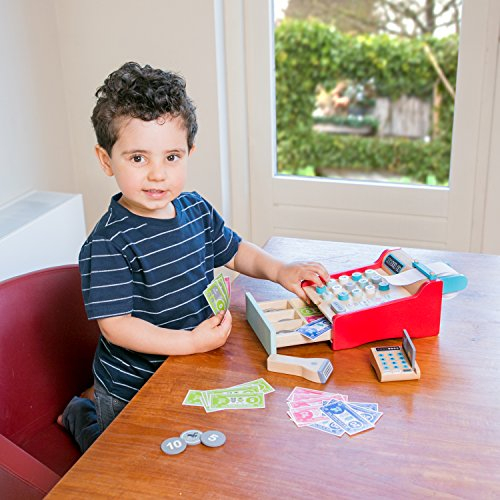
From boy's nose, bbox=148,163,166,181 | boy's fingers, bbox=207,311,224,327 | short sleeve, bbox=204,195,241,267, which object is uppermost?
boy's nose, bbox=148,163,166,181

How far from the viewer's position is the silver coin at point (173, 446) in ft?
3.56

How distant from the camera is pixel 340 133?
3.05 m

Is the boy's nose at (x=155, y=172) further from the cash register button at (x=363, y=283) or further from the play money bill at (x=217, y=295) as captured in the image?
the cash register button at (x=363, y=283)

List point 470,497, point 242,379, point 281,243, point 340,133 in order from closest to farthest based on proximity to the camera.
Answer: point 470,497, point 242,379, point 281,243, point 340,133

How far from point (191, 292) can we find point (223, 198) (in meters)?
1.23

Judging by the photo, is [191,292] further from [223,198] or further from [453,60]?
[453,60]

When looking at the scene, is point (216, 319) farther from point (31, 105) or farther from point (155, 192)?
point (31, 105)

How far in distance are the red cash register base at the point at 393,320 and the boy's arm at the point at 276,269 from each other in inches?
6.0

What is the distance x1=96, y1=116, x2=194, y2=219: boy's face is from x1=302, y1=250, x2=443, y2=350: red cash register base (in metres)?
0.40

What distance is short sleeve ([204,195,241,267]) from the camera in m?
1.61

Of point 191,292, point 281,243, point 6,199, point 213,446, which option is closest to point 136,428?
point 213,446

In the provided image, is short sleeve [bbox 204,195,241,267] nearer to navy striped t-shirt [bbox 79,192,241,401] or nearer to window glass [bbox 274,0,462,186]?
navy striped t-shirt [bbox 79,192,241,401]

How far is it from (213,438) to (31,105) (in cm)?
167

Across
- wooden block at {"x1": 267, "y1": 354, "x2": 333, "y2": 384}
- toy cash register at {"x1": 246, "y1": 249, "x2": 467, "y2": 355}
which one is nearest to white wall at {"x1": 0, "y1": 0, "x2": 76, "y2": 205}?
toy cash register at {"x1": 246, "y1": 249, "x2": 467, "y2": 355}
